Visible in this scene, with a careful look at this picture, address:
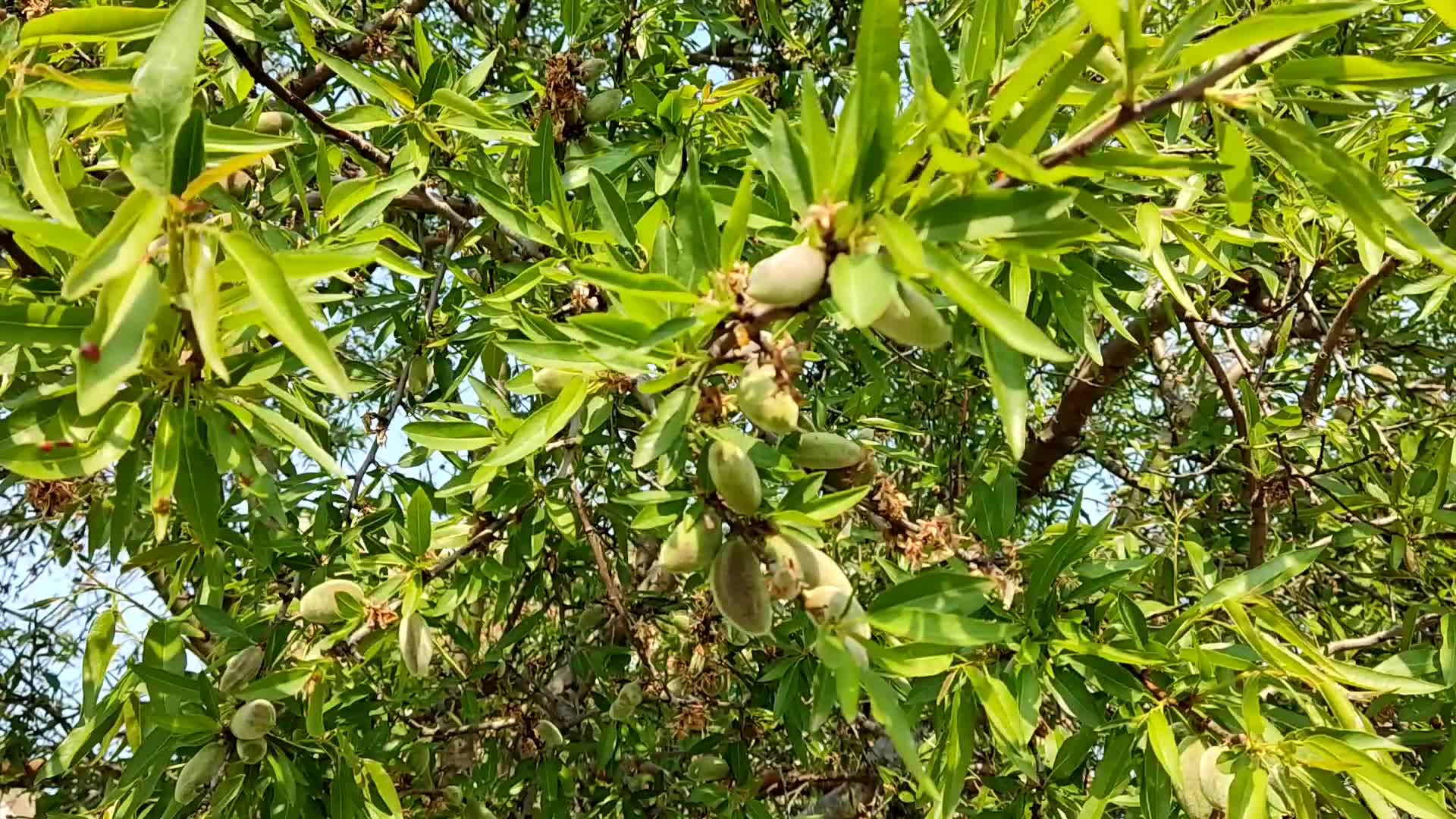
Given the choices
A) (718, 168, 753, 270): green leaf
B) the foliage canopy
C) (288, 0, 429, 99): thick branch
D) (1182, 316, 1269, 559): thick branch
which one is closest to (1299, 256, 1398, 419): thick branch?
the foliage canopy

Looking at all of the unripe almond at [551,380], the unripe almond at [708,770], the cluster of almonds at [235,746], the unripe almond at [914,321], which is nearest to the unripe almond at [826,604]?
the unripe almond at [914,321]

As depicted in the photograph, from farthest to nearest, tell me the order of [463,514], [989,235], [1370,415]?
[1370,415] < [463,514] < [989,235]

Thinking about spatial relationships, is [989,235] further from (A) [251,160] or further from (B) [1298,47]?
(B) [1298,47]

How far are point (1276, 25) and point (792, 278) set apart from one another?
38cm

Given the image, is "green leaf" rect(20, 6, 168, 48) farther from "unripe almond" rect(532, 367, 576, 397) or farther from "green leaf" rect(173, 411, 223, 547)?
"unripe almond" rect(532, 367, 576, 397)

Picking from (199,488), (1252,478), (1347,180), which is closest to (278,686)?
(199,488)

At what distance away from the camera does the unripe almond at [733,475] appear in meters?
0.90

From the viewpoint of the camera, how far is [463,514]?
56.7 inches

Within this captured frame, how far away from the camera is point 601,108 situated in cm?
156

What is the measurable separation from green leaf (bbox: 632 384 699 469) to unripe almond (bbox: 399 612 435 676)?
519mm

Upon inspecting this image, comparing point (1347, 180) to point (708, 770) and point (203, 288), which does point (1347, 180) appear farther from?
point (708, 770)

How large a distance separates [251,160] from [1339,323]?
1793 millimetres

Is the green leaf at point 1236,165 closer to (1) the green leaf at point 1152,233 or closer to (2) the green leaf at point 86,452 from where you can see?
(1) the green leaf at point 1152,233

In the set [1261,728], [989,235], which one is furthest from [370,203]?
[1261,728]
